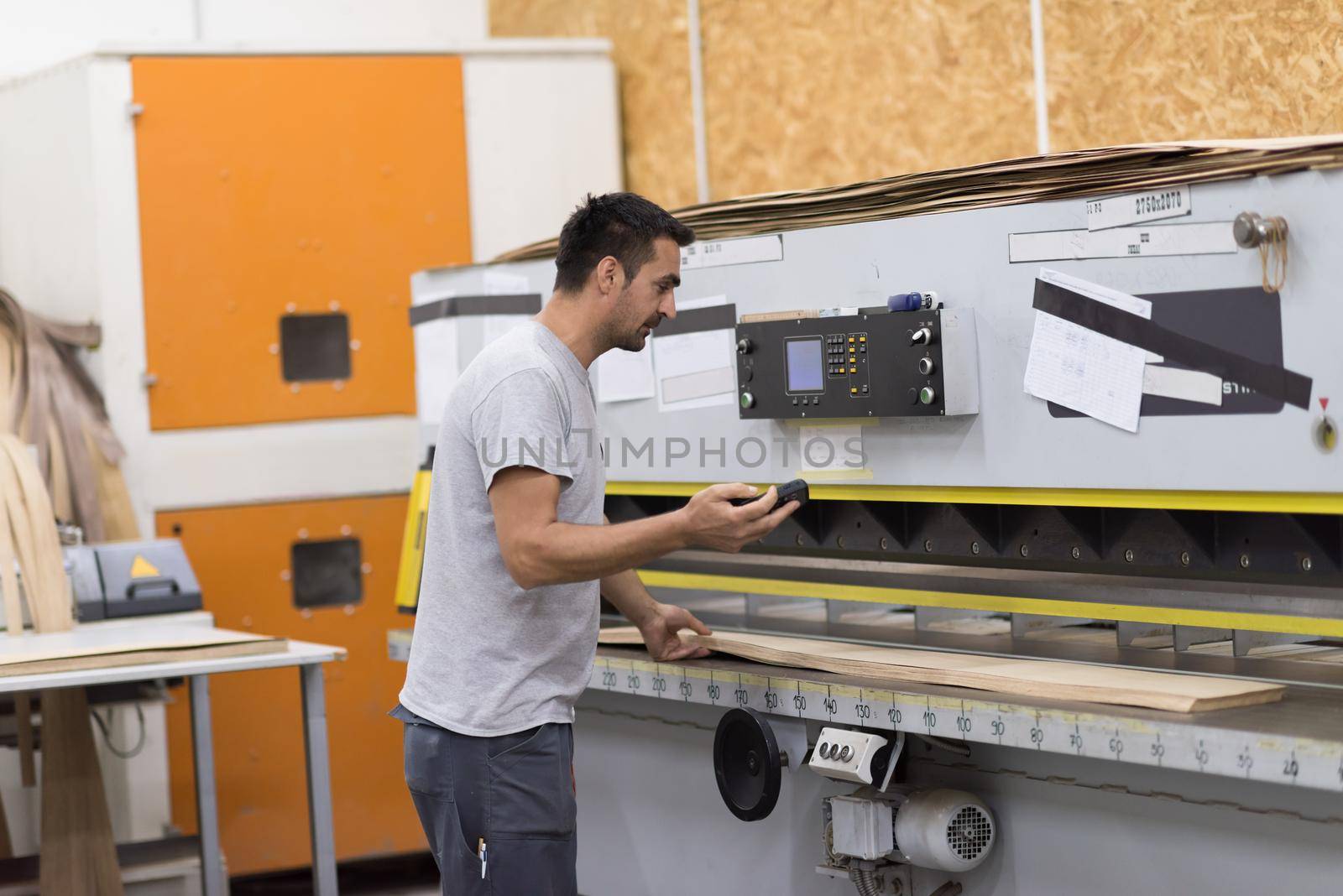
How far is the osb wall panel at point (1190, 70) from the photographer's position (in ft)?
7.81

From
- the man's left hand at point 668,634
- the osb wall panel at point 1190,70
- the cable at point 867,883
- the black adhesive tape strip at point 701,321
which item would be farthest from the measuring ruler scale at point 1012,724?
the osb wall panel at point 1190,70

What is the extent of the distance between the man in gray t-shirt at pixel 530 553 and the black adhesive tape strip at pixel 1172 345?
19.1 inches

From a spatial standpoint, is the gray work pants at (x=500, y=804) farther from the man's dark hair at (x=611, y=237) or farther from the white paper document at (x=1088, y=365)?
the white paper document at (x=1088, y=365)

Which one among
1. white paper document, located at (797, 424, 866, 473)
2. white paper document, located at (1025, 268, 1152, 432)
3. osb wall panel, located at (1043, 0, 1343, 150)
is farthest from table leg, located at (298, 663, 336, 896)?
osb wall panel, located at (1043, 0, 1343, 150)

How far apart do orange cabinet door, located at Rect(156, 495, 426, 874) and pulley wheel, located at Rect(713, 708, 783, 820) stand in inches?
73.3

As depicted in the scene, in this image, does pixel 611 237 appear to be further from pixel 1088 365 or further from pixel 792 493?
pixel 1088 365

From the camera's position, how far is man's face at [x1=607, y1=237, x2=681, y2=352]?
6.33ft

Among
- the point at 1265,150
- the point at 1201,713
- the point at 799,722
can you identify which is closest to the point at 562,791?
the point at 799,722

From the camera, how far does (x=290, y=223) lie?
150 inches

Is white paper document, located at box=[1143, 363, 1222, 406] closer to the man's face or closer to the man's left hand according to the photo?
the man's face

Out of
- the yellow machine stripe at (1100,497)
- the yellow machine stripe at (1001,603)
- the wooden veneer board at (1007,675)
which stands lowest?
the wooden veneer board at (1007,675)

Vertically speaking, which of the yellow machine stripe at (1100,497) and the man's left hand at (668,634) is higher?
the yellow machine stripe at (1100,497)

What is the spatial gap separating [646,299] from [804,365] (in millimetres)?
370

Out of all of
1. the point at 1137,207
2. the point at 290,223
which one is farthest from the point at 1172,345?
the point at 290,223
